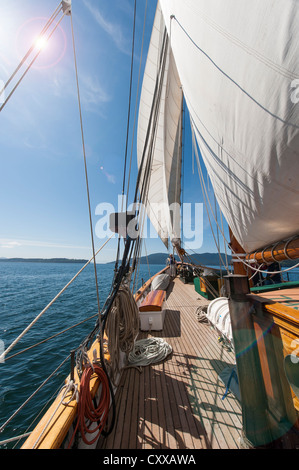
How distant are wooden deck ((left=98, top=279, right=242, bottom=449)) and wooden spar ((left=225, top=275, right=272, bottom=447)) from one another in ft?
1.49

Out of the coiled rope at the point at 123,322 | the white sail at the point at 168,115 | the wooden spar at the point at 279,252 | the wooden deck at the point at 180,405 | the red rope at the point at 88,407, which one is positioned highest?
the white sail at the point at 168,115

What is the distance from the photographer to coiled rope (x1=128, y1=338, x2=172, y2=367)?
3.91 metres

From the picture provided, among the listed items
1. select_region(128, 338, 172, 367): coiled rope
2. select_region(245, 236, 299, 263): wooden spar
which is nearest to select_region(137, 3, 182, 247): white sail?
select_region(128, 338, 172, 367): coiled rope

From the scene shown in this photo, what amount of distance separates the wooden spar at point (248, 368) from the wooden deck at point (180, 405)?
45 cm

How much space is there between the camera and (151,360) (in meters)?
3.94

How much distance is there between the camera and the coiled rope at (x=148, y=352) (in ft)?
12.8

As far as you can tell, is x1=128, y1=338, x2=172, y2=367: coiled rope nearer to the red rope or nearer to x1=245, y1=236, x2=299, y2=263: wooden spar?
the red rope

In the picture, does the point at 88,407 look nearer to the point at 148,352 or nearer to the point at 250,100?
the point at 148,352

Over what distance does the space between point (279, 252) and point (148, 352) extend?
345 centimetres

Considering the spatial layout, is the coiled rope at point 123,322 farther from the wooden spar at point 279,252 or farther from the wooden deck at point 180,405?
the wooden spar at point 279,252

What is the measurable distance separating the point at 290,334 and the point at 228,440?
1.76 meters

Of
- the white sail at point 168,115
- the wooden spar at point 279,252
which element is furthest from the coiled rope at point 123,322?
the white sail at point 168,115

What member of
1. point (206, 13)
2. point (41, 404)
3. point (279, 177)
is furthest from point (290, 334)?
point (41, 404)

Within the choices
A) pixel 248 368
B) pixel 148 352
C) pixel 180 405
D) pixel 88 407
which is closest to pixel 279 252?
pixel 248 368
